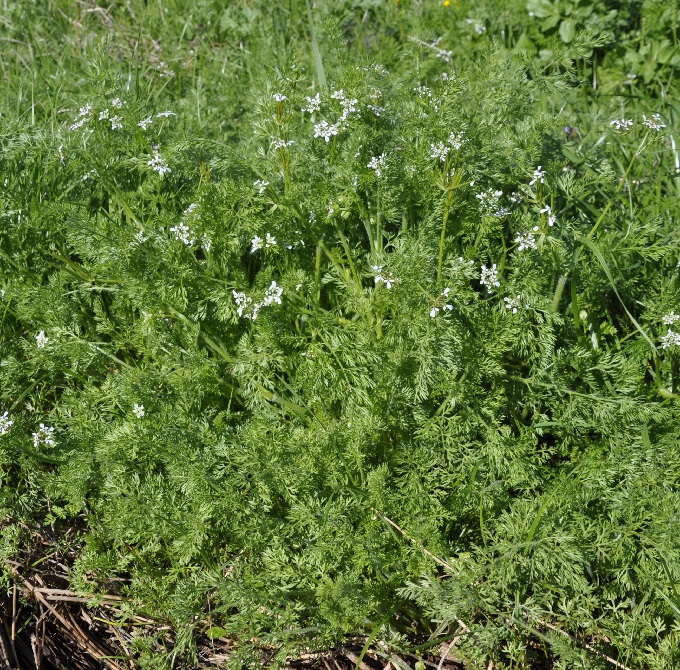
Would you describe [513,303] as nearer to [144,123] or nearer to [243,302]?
[243,302]

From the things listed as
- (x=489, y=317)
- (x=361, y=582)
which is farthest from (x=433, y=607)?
(x=489, y=317)

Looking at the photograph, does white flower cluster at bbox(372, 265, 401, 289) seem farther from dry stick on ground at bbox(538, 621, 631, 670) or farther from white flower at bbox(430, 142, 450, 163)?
dry stick on ground at bbox(538, 621, 631, 670)

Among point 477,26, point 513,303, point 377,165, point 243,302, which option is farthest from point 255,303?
point 477,26

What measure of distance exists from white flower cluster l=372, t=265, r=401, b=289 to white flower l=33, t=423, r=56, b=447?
4.54ft

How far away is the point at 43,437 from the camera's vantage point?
305 cm

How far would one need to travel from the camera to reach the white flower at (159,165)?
3.11m

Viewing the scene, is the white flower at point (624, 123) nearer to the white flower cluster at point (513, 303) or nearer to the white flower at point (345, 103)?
the white flower cluster at point (513, 303)

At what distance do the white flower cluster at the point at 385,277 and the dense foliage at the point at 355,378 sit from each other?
2 centimetres

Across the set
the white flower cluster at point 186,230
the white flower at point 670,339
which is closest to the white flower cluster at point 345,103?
the white flower cluster at point 186,230

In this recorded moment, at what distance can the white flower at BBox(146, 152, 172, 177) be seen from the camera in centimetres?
311

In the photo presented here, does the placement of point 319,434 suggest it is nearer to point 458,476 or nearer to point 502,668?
point 458,476

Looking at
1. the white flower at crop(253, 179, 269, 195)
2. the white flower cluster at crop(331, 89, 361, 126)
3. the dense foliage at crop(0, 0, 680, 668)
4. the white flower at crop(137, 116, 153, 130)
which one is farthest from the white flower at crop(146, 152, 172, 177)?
the white flower cluster at crop(331, 89, 361, 126)

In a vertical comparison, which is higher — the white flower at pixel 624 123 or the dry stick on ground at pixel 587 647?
the white flower at pixel 624 123

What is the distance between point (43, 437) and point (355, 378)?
4.07 feet
